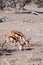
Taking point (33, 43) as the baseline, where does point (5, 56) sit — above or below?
Result: above

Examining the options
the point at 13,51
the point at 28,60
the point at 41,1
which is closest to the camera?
the point at 28,60

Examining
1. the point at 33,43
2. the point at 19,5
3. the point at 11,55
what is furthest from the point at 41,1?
the point at 11,55

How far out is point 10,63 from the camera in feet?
31.3

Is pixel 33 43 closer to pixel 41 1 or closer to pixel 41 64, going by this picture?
pixel 41 64

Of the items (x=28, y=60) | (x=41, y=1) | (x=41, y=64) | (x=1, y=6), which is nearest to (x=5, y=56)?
(x=28, y=60)

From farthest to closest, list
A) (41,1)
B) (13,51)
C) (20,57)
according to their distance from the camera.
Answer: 1. (41,1)
2. (13,51)
3. (20,57)

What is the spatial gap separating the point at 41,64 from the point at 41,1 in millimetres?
37794

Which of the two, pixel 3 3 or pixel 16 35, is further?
pixel 3 3

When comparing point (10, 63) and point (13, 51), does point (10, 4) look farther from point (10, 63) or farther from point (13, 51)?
point (10, 63)

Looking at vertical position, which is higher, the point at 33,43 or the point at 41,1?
the point at 33,43

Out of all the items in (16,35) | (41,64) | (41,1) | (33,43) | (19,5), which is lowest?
(41,1)

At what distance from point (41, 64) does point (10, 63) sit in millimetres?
915

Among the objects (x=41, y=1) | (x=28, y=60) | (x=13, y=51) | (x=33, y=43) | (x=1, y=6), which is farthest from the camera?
(x=41, y=1)

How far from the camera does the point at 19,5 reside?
118ft
